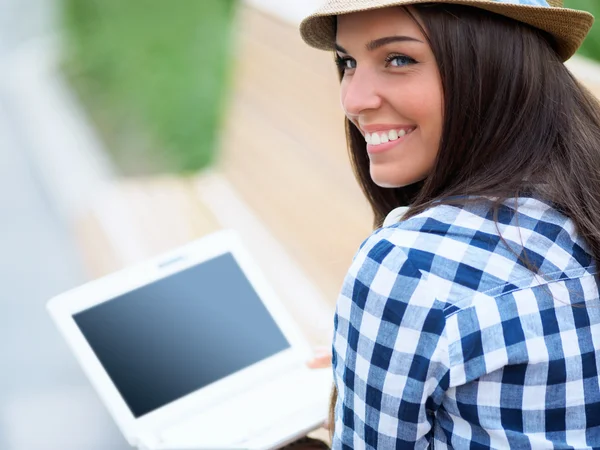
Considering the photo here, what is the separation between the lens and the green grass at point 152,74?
590cm

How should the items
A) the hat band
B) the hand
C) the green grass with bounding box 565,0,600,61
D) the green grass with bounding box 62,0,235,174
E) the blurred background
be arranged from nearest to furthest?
the hat band → the hand → the green grass with bounding box 565,0,600,61 → the blurred background → the green grass with bounding box 62,0,235,174

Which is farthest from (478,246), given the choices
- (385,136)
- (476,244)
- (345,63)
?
(345,63)

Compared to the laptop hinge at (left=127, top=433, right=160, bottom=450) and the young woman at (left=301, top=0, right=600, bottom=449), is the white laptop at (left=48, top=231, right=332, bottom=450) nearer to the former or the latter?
the laptop hinge at (left=127, top=433, right=160, bottom=450)

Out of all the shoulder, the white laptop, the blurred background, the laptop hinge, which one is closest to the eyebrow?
the shoulder

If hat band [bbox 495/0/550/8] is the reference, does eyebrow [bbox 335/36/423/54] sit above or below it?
above

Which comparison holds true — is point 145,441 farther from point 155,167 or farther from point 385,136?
point 155,167

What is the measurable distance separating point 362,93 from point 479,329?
48cm

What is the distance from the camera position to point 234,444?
1706 mm

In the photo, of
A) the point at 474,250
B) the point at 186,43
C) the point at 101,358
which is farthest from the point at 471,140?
the point at 186,43

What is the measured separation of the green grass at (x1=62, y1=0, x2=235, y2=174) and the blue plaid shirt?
14.0 feet

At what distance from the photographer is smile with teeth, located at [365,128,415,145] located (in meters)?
1.46

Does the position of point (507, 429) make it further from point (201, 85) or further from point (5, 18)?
point (5, 18)

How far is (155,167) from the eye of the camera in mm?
5629

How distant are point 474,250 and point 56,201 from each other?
15.1 feet
